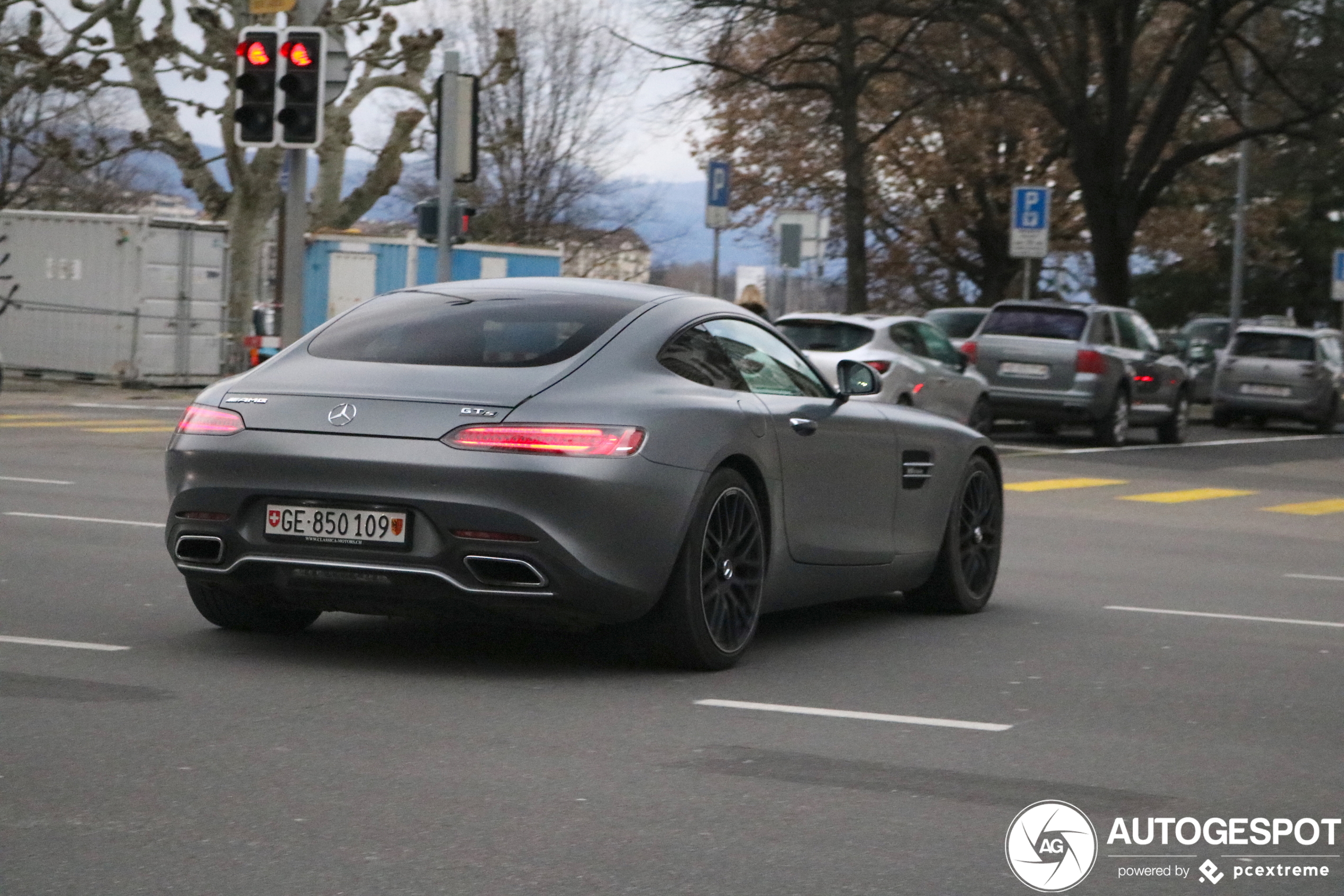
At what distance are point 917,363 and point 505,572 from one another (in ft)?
49.4

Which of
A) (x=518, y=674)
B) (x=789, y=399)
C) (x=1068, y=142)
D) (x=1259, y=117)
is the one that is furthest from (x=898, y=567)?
(x=1259, y=117)

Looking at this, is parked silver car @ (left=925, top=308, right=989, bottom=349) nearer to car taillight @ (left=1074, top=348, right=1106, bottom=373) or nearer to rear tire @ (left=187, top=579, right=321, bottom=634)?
car taillight @ (left=1074, top=348, right=1106, bottom=373)

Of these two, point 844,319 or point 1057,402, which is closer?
point 844,319

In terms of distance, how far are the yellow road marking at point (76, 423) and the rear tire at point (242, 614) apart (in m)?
13.4

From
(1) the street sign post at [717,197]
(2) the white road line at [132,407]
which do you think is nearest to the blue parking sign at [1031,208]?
(1) the street sign post at [717,197]

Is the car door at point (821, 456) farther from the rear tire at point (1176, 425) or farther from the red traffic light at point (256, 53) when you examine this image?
the rear tire at point (1176, 425)

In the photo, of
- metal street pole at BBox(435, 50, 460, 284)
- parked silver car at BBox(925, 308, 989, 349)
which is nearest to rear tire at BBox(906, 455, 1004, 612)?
metal street pole at BBox(435, 50, 460, 284)

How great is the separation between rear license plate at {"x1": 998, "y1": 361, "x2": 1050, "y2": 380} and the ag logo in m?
20.4

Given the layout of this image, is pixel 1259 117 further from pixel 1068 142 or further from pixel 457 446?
pixel 457 446

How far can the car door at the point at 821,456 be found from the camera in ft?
26.6

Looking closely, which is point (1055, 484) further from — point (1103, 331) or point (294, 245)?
point (294, 245)

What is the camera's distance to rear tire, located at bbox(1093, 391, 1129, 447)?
25.8 m

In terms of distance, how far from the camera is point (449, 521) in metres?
6.92

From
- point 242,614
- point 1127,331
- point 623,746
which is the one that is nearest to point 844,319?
point 1127,331
